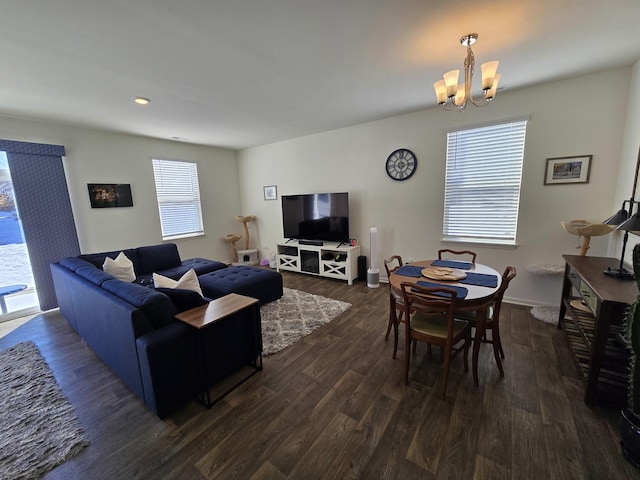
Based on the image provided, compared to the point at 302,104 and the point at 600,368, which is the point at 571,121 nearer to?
the point at 600,368

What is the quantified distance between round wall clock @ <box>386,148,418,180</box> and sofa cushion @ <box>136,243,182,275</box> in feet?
12.1

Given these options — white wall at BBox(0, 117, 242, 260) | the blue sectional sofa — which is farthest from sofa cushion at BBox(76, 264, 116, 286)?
white wall at BBox(0, 117, 242, 260)

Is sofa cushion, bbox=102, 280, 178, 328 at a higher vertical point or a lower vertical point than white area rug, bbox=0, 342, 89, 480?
higher

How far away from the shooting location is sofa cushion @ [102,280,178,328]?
5.71ft

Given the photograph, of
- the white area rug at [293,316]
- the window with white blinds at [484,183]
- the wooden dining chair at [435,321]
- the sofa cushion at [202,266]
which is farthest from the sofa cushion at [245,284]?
the window with white blinds at [484,183]

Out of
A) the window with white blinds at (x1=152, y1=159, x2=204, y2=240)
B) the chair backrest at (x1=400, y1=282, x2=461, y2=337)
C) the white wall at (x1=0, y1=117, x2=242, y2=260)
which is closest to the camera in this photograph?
the chair backrest at (x1=400, y1=282, x2=461, y2=337)

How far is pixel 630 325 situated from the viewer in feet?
4.32

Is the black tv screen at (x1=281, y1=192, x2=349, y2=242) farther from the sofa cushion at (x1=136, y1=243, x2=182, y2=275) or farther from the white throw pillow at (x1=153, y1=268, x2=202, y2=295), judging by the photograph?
the white throw pillow at (x1=153, y1=268, x2=202, y2=295)

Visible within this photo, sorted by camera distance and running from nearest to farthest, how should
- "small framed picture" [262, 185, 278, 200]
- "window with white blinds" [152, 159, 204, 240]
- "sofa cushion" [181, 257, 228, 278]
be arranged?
"sofa cushion" [181, 257, 228, 278] → "window with white blinds" [152, 159, 204, 240] → "small framed picture" [262, 185, 278, 200]

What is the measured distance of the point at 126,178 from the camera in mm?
4266

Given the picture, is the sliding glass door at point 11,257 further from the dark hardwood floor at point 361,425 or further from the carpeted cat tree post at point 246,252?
the carpeted cat tree post at point 246,252

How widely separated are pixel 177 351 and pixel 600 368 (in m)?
2.83

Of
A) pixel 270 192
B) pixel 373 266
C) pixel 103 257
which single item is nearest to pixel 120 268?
pixel 103 257

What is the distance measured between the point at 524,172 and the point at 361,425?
3300 millimetres
